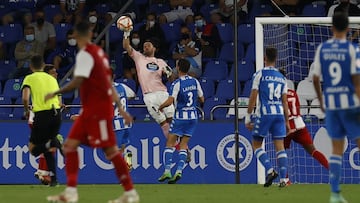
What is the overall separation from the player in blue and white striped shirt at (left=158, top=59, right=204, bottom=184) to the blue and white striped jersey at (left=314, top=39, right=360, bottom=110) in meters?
6.42

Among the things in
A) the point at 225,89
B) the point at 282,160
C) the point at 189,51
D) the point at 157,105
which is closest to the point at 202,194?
the point at 282,160

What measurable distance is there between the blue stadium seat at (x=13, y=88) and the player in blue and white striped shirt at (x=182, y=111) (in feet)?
16.0

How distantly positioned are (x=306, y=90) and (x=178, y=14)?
470cm

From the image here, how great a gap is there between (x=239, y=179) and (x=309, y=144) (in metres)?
2.61

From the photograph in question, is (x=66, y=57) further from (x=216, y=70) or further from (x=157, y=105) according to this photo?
(x=157, y=105)

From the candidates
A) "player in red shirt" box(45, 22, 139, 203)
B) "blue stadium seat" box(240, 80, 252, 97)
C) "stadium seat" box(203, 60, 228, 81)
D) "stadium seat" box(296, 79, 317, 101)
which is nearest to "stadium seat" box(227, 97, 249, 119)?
"blue stadium seat" box(240, 80, 252, 97)

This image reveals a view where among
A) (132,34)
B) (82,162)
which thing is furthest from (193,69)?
(82,162)

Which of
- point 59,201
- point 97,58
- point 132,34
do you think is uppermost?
point 132,34

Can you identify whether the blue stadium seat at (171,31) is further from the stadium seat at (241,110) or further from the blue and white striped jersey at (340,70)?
the blue and white striped jersey at (340,70)

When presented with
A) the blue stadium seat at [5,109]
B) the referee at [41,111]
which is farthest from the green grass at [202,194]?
the blue stadium seat at [5,109]

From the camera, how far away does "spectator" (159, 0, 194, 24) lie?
24188 mm

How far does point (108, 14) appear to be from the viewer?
79.3ft

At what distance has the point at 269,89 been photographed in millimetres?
16375

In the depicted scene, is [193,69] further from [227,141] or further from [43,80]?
[43,80]
